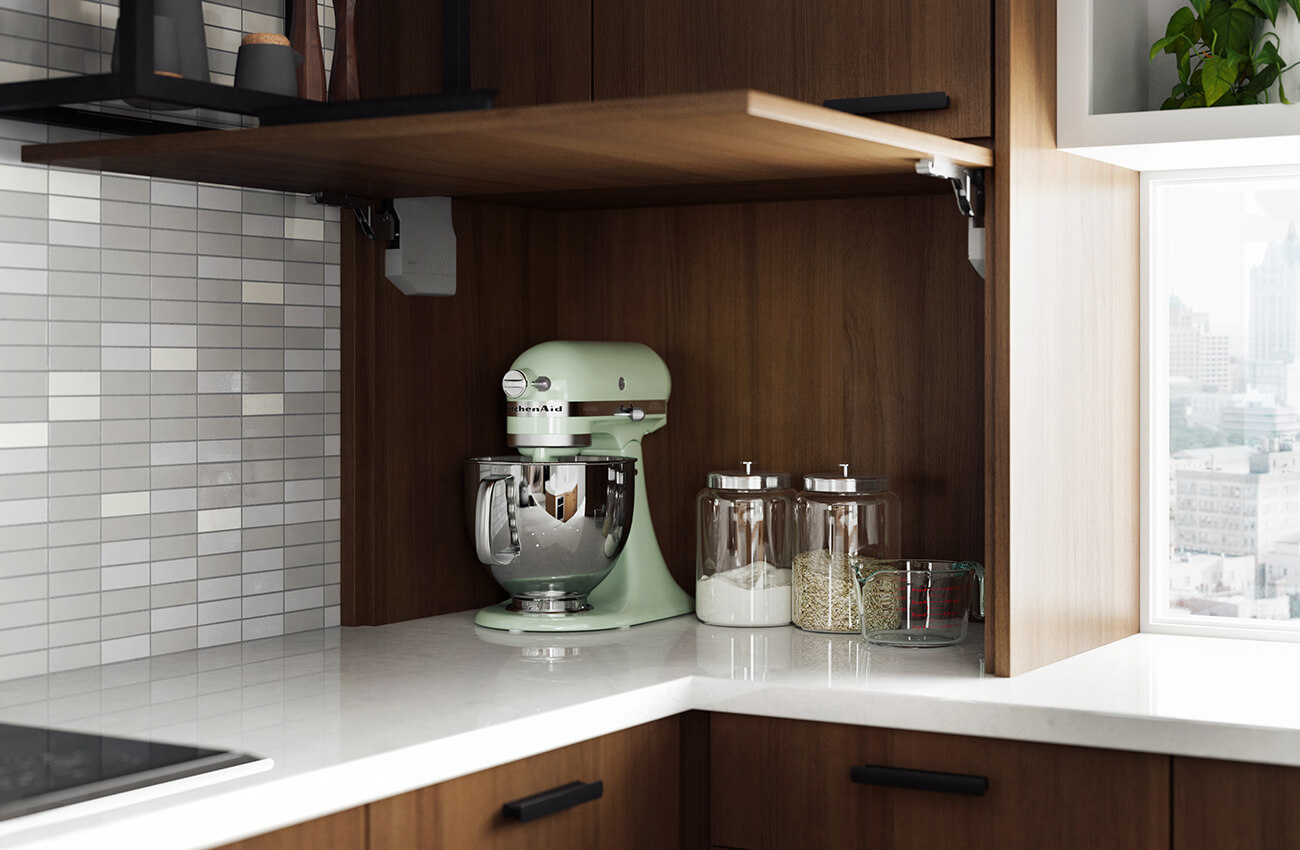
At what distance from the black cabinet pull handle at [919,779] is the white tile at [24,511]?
928 millimetres

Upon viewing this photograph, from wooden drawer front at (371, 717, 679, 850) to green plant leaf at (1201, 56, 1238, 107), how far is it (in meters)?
1.01

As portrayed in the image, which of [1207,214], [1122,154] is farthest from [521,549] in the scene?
[1207,214]

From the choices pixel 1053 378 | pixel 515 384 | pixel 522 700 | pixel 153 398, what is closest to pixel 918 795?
pixel 522 700

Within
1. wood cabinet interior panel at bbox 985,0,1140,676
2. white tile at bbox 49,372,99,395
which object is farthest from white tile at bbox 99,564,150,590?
wood cabinet interior panel at bbox 985,0,1140,676

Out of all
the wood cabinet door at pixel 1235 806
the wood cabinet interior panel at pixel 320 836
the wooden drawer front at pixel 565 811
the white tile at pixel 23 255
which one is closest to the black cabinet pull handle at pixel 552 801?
the wooden drawer front at pixel 565 811

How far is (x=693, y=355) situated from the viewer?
219cm

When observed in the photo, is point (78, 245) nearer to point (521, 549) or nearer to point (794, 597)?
point (521, 549)

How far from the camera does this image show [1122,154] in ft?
5.95

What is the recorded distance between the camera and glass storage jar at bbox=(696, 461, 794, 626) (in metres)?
1.96

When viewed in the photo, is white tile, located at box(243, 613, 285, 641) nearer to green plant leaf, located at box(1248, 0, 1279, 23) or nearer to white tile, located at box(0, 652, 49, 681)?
white tile, located at box(0, 652, 49, 681)

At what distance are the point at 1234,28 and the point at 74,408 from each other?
1457 millimetres

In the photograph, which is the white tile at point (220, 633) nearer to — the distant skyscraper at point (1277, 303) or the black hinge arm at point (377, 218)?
the black hinge arm at point (377, 218)

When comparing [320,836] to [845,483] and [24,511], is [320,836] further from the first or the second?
[845,483]

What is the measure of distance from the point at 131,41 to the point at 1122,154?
46.3 inches
